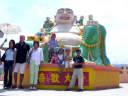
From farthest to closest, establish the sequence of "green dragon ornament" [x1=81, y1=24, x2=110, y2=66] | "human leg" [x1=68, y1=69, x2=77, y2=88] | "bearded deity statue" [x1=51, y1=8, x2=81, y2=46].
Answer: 1. "bearded deity statue" [x1=51, y1=8, x2=81, y2=46]
2. "green dragon ornament" [x1=81, y1=24, x2=110, y2=66]
3. "human leg" [x1=68, y1=69, x2=77, y2=88]

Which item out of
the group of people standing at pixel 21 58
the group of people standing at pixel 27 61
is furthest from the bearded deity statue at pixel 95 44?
the group of people standing at pixel 21 58

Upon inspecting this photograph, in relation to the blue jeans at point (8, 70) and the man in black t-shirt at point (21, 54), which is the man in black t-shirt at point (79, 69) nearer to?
the man in black t-shirt at point (21, 54)

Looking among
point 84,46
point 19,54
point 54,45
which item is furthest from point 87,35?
point 19,54

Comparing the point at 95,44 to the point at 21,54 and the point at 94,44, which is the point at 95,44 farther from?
the point at 21,54

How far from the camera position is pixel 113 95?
8.17 m

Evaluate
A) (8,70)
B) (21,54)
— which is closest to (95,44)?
(21,54)

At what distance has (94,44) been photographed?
39.9 feet

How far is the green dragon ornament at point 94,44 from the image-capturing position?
1209 centimetres

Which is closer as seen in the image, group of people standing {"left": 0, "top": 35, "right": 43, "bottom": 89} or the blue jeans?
group of people standing {"left": 0, "top": 35, "right": 43, "bottom": 89}

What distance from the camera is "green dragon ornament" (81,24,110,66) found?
39.7ft

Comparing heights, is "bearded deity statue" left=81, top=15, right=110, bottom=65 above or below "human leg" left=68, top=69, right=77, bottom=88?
above

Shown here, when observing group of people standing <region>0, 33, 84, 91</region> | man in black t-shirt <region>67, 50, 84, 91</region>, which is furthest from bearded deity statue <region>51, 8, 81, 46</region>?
man in black t-shirt <region>67, 50, 84, 91</region>

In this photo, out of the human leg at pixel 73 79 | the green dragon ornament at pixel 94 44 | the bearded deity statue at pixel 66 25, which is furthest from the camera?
the bearded deity statue at pixel 66 25

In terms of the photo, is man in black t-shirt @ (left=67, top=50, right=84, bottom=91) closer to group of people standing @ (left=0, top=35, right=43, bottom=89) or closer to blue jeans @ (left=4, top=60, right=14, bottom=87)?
group of people standing @ (left=0, top=35, right=43, bottom=89)
